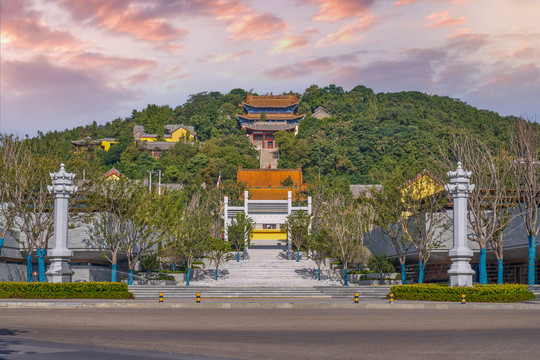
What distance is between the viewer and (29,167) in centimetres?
3694

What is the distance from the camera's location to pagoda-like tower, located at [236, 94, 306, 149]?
111 metres

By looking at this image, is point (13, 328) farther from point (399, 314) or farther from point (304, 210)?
point (304, 210)

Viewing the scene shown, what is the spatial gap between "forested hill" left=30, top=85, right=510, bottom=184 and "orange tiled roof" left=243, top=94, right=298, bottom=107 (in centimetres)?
481

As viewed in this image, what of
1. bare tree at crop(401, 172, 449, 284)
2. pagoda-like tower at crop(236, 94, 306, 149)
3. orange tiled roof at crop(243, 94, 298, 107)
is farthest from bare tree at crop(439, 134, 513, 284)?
orange tiled roof at crop(243, 94, 298, 107)

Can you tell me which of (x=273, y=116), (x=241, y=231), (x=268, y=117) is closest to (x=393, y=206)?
(x=241, y=231)

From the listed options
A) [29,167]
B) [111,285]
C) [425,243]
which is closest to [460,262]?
[425,243]

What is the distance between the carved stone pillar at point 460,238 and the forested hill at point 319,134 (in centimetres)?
4457

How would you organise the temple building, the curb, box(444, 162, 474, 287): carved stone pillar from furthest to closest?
1. the temple building
2. box(444, 162, 474, 287): carved stone pillar
3. the curb

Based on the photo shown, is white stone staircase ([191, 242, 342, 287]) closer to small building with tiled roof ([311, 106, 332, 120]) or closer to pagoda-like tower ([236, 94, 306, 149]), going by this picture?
pagoda-like tower ([236, 94, 306, 149])

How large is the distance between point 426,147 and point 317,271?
44.2 m

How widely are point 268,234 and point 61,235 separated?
35.6 meters

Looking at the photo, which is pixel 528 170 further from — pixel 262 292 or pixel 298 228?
pixel 298 228

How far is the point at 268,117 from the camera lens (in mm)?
116438

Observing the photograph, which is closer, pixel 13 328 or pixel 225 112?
pixel 13 328
